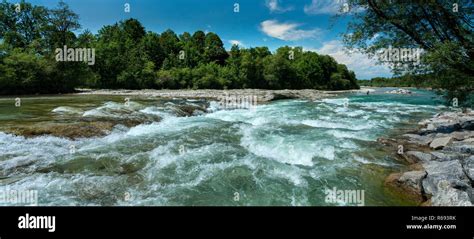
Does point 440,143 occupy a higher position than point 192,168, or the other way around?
point 440,143

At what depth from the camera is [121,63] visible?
Answer: 5756cm

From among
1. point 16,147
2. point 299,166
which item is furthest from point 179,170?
point 16,147

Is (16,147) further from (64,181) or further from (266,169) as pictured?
(266,169)

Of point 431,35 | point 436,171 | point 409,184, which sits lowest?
point 409,184

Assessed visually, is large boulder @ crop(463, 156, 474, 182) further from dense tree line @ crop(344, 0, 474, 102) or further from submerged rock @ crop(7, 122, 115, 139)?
submerged rock @ crop(7, 122, 115, 139)

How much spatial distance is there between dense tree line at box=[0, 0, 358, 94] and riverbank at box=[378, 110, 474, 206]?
1839 cm

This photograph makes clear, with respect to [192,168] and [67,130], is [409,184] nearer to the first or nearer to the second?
[192,168]

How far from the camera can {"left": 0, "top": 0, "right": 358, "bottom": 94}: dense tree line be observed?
41.2 metres

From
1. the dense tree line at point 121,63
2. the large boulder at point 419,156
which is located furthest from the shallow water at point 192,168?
the dense tree line at point 121,63

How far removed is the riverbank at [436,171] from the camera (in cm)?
649

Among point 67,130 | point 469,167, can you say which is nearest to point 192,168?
point 67,130

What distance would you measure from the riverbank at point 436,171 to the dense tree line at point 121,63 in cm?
1839

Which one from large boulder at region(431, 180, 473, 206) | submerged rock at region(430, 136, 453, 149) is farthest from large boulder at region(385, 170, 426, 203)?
submerged rock at region(430, 136, 453, 149)

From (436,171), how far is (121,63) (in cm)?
5898
